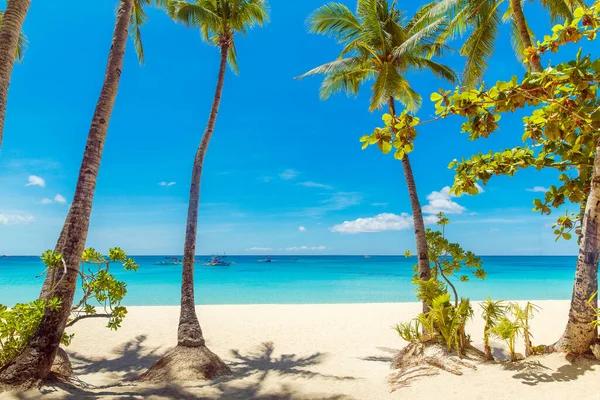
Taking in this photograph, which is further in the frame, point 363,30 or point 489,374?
point 363,30

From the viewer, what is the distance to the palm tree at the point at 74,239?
4426 mm

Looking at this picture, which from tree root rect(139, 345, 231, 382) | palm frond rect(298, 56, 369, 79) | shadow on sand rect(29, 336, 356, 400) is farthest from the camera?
palm frond rect(298, 56, 369, 79)

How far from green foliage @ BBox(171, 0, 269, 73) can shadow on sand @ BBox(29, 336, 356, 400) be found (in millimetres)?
8403

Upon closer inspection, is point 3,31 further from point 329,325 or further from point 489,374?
point 329,325

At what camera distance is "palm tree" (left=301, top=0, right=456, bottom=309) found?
9.27m

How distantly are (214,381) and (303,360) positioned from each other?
2.44 m

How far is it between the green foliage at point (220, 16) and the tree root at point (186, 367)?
312 inches

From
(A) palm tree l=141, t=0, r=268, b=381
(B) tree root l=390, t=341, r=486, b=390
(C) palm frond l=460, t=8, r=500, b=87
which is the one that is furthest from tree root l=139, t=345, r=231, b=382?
(C) palm frond l=460, t=8, r=500, b=87

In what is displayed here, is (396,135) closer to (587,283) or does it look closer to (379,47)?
(587,283)

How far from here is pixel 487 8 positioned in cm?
922

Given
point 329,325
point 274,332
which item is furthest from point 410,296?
point 274,332

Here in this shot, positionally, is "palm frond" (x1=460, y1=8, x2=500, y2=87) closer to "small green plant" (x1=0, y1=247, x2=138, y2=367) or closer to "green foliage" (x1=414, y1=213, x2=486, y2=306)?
"green foliage" (x1=414, y1=213, x2=486, y2=306)

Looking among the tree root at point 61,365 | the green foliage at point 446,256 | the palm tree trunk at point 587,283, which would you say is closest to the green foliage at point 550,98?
the palm tree trunk at point 587,283

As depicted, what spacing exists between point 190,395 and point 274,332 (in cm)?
564
